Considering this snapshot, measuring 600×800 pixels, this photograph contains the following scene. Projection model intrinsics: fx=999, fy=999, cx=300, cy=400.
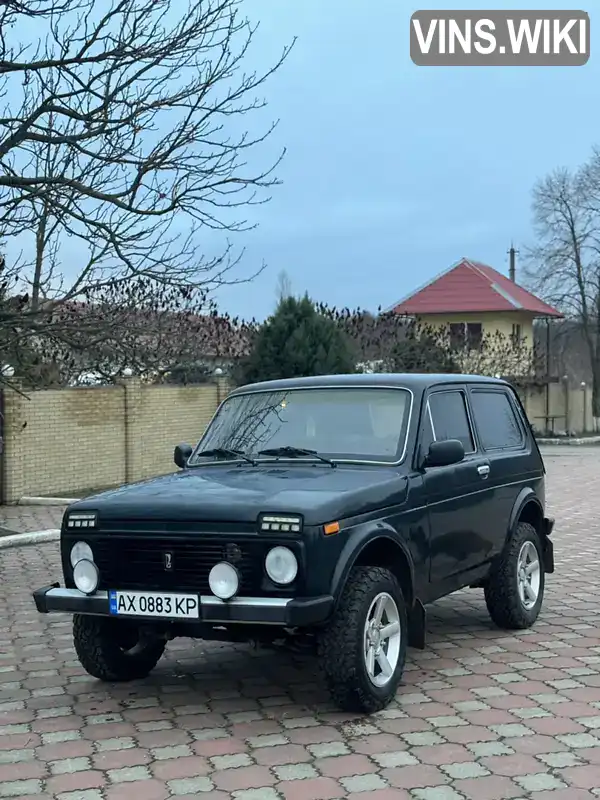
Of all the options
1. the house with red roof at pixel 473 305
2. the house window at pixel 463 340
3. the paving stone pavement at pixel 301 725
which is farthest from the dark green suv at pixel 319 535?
the house with red roof at pixel 473 305

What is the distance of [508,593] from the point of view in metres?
6.98

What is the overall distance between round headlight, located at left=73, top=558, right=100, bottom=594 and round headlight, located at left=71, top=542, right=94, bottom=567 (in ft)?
0.07

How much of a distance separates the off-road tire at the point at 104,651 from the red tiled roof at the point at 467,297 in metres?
40.3

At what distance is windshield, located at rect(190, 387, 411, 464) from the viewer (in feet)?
20.2

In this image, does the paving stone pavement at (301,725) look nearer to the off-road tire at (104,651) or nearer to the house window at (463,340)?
the off-road tire at (104,651)

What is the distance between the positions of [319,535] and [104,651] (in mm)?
1682

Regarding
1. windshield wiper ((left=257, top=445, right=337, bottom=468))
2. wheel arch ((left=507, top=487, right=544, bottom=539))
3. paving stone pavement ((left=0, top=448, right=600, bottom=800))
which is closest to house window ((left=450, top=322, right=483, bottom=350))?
wheel arch ((left=507, top=487, right=544, bottom=539))

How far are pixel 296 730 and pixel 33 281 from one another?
8352 millimetres

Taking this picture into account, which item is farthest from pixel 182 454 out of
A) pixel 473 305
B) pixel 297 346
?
pixel 473 305

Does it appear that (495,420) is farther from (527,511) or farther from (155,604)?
(155,604)

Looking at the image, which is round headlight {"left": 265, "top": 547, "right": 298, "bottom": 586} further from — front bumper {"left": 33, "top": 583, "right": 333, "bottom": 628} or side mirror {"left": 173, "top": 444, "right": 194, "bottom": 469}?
side mirror {"left": 173, "top": 444, "right": 194, "bottom": 469}

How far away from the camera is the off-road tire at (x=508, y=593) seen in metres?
6.99

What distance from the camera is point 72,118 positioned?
1111cm

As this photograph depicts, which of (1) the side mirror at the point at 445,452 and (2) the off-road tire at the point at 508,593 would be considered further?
(2) the off-road tire at the point at 508,593
